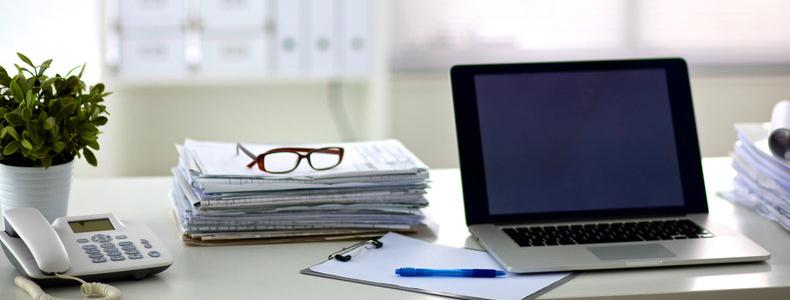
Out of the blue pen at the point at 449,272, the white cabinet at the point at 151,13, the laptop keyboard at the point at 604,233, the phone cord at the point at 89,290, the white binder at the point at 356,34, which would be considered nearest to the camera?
the phone cord at the point at 89,290

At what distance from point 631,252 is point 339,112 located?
2526mm

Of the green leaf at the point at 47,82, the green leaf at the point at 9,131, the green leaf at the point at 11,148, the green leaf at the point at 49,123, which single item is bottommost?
the green leaf at the point at 11,148

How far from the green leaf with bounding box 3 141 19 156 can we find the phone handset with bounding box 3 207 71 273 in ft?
0.28

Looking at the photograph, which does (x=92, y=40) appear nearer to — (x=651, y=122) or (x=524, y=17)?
(x=524, y=17)

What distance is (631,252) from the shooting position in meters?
1.25

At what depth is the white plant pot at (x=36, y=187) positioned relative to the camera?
4.29 ft

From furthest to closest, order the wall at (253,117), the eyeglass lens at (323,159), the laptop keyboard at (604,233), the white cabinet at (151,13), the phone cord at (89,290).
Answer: the wall at (253,117) < the white cabinet at (151,13) < the eyeglass lens at (323,159) < the laptop keyboard at (604,233) < the phone cord at (89,290)

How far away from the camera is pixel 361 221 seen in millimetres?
1354

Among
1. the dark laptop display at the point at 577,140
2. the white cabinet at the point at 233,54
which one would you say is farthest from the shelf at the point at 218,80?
the dark laptop display at the point at 577,140

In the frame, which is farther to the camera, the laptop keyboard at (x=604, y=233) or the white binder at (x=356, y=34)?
the white binder at (x=356, y=34)

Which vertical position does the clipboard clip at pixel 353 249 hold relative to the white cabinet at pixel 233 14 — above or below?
below

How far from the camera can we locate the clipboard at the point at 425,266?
113 centimetres

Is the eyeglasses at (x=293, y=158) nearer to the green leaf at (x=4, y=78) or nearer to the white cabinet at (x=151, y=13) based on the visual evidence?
the green leaf at (x=4, y=78)

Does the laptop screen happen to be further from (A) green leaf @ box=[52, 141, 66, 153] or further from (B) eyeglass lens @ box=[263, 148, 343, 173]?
(A) green leaf @ box=[52, 141, 66, 153]
